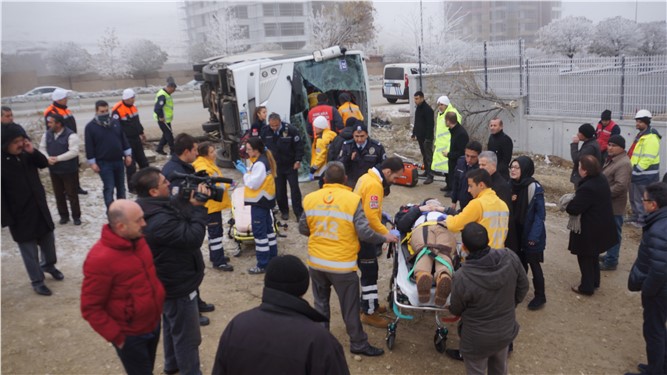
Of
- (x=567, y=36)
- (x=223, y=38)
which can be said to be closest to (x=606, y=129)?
(x=567, y=36)

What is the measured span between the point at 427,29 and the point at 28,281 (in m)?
41.0

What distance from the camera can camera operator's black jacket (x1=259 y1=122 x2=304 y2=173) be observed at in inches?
315

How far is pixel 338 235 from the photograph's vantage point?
14.4ft

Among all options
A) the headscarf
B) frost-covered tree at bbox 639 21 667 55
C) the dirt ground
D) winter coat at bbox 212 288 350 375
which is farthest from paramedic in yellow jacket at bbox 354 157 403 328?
frost-covered tree at bbox 639 21 667 55

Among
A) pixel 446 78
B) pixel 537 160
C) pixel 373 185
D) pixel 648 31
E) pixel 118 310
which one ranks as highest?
pixel 648 31

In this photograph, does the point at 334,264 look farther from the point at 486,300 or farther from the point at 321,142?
the point at 321,142

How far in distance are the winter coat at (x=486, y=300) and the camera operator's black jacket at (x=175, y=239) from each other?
1.91 m

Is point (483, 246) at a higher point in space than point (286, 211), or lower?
higher

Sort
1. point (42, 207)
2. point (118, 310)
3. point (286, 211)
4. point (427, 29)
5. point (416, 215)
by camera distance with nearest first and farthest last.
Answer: point (118, 310)
point (416, 215)
point (42, 207)
point (286, 211)
point (427, 29)

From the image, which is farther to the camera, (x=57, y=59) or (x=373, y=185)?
(x=57, y=59)

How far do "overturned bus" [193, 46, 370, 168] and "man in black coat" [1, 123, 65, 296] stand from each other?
4.67 meters

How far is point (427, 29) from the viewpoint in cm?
4278

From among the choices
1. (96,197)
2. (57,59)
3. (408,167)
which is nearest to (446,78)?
(408,167)

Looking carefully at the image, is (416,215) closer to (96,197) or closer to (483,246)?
(483,246)
